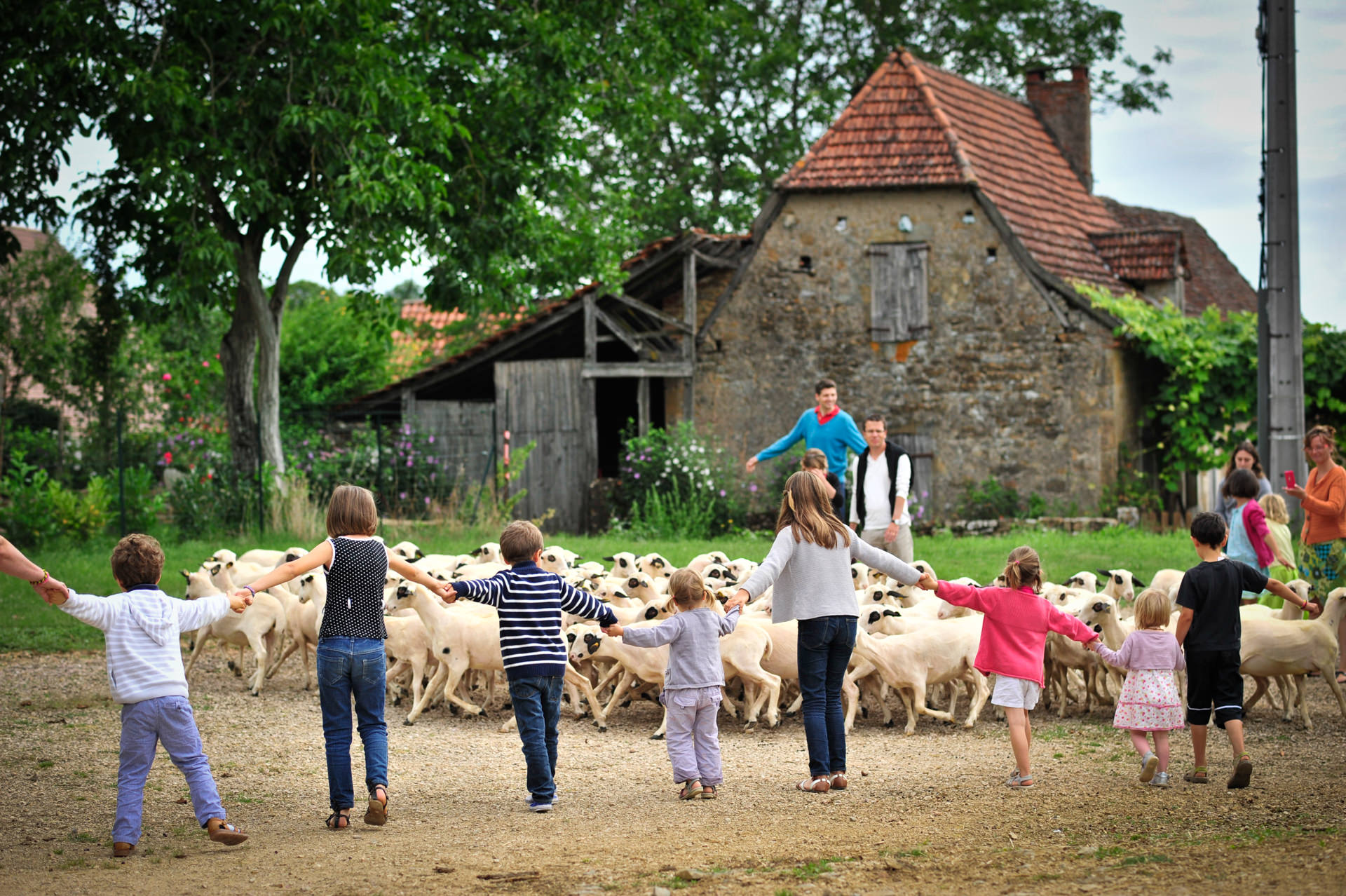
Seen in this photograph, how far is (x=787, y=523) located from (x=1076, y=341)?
14270 millimetres

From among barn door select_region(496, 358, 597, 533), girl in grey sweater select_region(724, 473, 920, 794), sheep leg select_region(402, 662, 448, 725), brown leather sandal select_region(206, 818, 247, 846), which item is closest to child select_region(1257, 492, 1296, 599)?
girl in grey sweater select_region(724, 473, 920, 794)

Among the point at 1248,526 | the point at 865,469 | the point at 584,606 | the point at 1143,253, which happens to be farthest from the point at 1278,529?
the point at 1143,253

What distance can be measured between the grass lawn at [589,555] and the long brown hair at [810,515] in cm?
687

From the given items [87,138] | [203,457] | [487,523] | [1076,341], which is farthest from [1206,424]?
[87,138]

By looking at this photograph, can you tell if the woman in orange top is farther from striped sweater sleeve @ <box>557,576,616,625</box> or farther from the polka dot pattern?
the polka dot pattern

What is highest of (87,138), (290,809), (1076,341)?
(87,138)

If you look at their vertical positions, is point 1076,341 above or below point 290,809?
above

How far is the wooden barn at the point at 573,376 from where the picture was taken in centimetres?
2089

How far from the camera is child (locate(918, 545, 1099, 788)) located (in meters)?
6.64

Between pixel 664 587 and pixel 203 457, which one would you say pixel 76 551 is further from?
pixel 664 587

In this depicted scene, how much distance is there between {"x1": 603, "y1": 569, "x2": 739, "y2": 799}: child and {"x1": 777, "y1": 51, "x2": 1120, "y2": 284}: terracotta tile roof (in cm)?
1494

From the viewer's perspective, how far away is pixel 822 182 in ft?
67.5

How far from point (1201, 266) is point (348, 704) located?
27248 mm

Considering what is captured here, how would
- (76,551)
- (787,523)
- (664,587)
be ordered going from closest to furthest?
1. (787,523)
2. (664,587)
3. (76,551)
